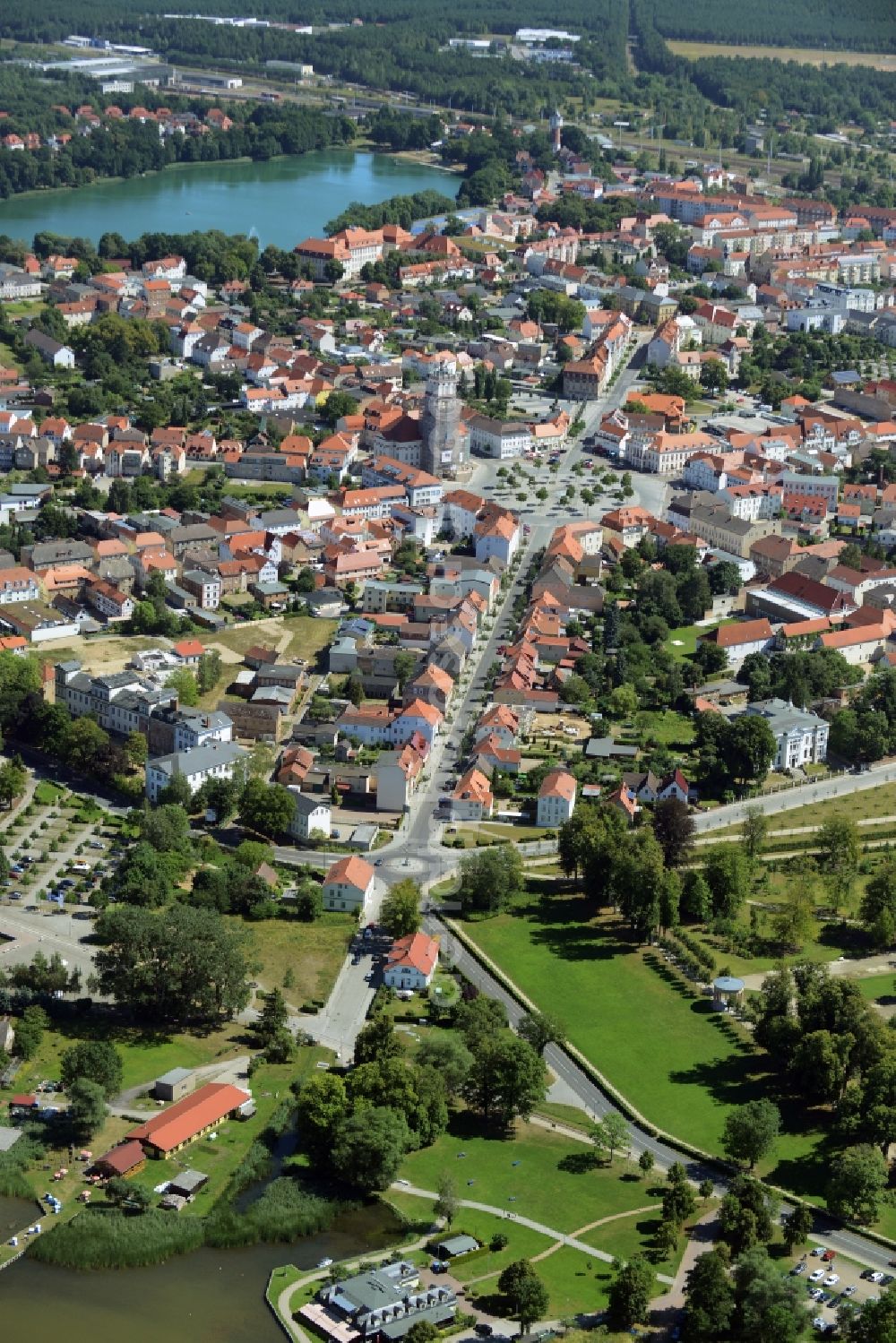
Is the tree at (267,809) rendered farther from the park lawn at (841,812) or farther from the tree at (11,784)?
the park lawn at (841,812)

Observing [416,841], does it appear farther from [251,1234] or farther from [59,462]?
[59,462]

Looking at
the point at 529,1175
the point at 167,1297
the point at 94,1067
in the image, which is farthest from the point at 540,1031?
the point at 167,1297

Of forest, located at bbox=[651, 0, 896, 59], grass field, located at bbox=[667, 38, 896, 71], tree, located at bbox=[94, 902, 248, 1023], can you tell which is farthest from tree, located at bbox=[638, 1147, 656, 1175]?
grass field, located at bbox=[667, 38, 896, 71]

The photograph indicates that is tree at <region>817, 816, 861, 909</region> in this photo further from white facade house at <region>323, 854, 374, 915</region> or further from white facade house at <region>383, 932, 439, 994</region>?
white facade house at <region>323, 854, 374, 915</region>

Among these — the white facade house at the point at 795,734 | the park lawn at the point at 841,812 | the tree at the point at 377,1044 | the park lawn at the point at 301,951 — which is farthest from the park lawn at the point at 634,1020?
the white facade house at the point at 795,734

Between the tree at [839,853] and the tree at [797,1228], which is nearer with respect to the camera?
the tree at [797,1228]

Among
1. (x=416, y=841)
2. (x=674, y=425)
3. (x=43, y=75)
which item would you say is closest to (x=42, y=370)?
(x=674, y=425)
